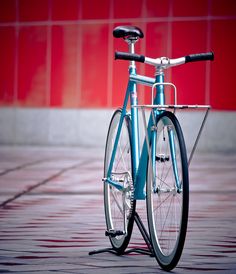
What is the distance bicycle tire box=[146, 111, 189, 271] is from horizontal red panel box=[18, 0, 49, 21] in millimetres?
18041

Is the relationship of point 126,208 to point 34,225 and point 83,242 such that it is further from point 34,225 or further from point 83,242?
point 34,225

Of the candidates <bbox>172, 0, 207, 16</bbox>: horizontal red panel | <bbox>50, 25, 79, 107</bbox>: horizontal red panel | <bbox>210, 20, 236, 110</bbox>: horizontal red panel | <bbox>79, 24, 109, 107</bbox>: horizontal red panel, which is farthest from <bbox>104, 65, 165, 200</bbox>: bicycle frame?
<bbox>50, 25, 79, 107</bbox>: horizontal red panel

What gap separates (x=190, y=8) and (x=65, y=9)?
10.5 ft

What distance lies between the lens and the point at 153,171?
4680 mm

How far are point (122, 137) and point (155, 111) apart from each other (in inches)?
29.9

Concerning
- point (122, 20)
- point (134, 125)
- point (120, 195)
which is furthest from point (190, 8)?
point (134, 125)

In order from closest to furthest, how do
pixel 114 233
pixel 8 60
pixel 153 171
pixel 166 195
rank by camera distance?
1. pixel 166 195
2. pixel 153 171
3. pixel 114 233
4. pixel 8 60

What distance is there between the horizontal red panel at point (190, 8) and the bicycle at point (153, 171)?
1558 cm

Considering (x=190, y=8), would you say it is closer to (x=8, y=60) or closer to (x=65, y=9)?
(x=65, y=9)

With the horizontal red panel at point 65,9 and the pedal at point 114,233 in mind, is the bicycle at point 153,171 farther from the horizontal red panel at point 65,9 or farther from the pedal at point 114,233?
the horizontal red panel at point 65,9

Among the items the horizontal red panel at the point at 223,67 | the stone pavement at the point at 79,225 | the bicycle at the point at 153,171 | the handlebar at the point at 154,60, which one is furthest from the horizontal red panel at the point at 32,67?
the handlebar at the point at 154,60

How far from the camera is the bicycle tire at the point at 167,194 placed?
4379mm

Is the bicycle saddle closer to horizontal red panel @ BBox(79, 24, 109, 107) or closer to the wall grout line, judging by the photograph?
the wall grout line

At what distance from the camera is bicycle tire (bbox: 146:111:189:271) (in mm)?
4379
